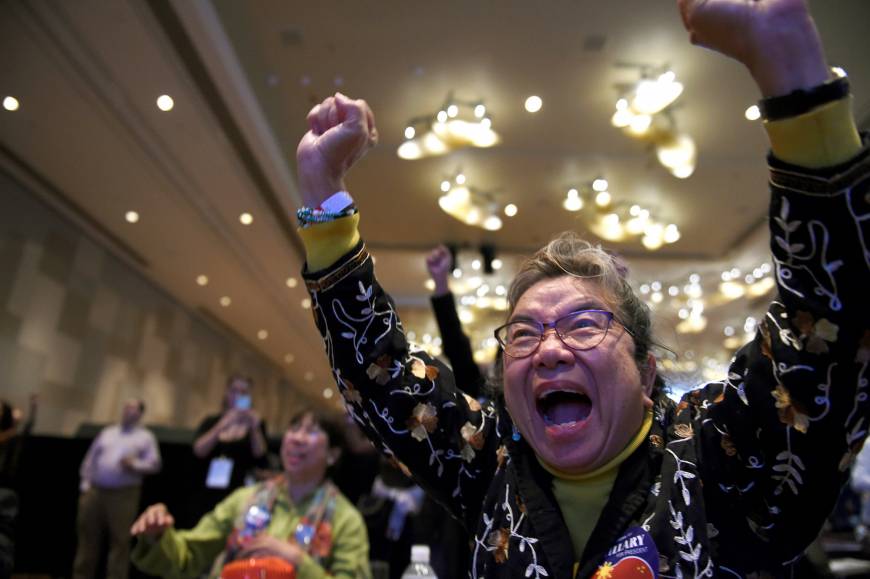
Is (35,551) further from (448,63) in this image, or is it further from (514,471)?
(514,471)

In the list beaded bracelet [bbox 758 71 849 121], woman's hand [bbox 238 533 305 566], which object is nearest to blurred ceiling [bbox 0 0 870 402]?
woman's hand [bbox 238 533 305 566]

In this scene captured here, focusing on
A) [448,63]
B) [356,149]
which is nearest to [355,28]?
[448,63]

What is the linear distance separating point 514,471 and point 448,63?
11.3 feet

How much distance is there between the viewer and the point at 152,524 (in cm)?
142

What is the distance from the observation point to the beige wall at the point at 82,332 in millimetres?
5381

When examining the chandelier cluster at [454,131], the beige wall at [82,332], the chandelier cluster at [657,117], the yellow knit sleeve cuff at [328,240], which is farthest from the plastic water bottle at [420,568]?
the beige wall at [82,332]

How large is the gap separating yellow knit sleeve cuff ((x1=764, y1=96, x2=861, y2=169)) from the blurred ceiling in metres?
1.94

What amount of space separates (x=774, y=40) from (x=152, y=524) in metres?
1.51

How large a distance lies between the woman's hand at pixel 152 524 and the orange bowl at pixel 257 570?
268 millimetres

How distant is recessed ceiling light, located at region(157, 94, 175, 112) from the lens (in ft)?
→ 13.3

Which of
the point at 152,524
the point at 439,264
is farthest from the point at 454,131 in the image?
the point at 152,524

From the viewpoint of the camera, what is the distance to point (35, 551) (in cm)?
466

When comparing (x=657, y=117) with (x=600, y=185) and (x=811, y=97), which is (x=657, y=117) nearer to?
(x=600, y=185)

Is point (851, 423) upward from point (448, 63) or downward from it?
downward
